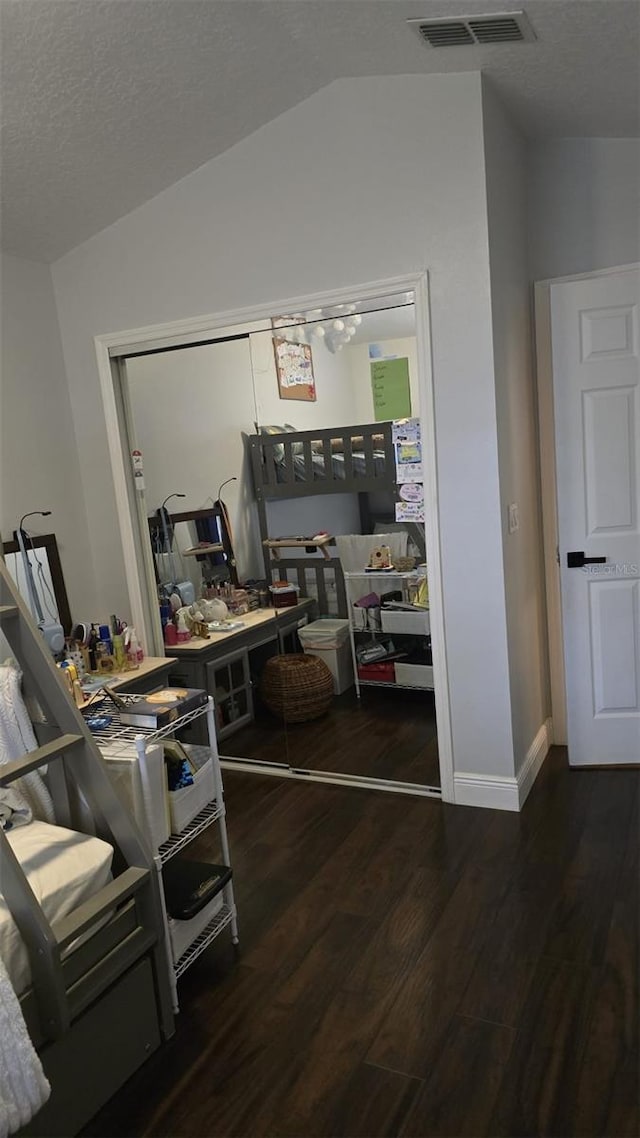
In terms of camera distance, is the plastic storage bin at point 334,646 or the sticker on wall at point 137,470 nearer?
the plastic storage bin at point 334,646

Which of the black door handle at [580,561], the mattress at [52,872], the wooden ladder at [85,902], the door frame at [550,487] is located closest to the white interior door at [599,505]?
the black door handle at [580,561]

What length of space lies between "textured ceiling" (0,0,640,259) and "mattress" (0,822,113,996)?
225 cm

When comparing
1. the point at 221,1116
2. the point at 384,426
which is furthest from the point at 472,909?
the point at 384,426

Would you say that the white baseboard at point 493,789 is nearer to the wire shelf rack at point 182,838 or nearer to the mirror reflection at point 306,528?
the mirror reflection at point 306,528

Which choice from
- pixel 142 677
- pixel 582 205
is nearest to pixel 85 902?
pixel 142 677

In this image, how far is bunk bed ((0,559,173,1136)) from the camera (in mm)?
1654

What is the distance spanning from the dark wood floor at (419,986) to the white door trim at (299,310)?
1.79 feet

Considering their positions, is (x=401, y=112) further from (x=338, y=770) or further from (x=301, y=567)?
(x=338, y=770)

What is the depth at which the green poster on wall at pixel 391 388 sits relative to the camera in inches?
119

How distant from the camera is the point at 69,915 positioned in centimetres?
178

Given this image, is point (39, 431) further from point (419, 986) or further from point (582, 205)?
point (419, 986)

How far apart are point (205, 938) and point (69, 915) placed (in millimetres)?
652

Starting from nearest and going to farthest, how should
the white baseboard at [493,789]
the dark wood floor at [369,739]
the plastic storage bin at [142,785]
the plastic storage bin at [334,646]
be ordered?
the plastic storage bin at [142,785]
the white baseboard at [493,789]
the dark wood floor at [369,739]
the plastic storage bin at [334,646]

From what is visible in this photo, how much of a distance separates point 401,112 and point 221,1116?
3.21 m
